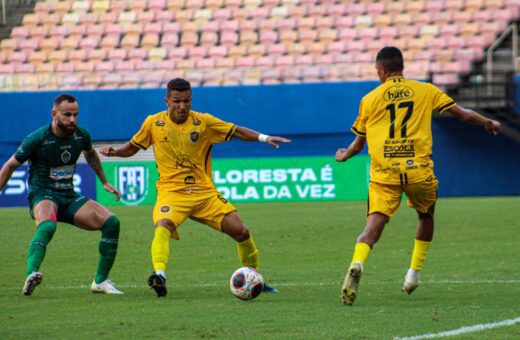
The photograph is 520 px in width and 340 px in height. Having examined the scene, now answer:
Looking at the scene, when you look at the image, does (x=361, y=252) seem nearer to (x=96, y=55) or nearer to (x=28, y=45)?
Result: (x=96, y=55)

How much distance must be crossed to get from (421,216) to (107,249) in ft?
9.55

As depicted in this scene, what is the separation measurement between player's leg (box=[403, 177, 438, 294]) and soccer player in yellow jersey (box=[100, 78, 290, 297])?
130 centimetres

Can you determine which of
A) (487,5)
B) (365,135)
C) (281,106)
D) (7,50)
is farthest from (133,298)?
(7,50)

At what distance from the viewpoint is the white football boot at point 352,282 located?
337 inches

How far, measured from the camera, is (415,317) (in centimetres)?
808

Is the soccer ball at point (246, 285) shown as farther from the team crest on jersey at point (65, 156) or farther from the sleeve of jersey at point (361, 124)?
the team crest on jersey at point (65, 156)

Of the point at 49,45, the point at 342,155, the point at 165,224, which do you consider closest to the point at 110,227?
the point at 165,224

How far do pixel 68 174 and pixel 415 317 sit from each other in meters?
3.96

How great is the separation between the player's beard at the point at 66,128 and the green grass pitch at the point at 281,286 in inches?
59.0

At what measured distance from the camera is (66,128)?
10.3 meters

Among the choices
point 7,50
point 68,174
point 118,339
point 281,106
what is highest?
point 7,50

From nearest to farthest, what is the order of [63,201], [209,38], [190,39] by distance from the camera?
[63,201] → [209,38] → [190,39]

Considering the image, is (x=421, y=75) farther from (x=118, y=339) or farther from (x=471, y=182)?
(x=118, y=339)

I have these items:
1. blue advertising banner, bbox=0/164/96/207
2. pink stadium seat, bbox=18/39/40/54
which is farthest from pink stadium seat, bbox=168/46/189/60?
blue advertising banner, bbox=0/164/96/207
